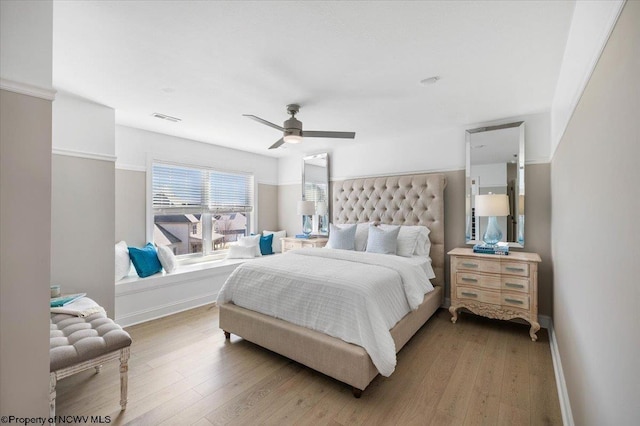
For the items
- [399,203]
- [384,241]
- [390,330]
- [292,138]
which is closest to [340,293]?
[390,330]

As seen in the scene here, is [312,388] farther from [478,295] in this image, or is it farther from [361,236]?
[361,236]

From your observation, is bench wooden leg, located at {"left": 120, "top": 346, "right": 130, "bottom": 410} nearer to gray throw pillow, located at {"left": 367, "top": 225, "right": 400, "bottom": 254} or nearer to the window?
the window

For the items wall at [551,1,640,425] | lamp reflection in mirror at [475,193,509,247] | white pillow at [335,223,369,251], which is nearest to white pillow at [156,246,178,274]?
white pillow at [335,223,369,251]

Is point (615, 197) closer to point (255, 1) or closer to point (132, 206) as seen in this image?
point (255, 1)

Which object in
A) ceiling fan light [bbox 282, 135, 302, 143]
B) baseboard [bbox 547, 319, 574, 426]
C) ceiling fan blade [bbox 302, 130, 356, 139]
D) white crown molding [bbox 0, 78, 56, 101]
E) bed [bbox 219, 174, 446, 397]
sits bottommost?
baseboard [bbox 547, 319, 574, 426]

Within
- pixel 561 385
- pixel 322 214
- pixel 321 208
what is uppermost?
pixel 321 208

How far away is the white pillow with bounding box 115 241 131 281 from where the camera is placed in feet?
10.9

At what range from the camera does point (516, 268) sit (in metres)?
2.92

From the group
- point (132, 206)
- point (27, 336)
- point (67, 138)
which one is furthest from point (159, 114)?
point (27, 336)

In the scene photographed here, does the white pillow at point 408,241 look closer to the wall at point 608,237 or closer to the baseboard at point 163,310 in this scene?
the wall at point 608,237

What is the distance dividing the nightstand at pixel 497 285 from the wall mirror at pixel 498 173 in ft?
1.27

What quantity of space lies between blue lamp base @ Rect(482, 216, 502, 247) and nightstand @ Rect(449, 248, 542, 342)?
10.4 inches

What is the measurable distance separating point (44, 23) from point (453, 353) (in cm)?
368

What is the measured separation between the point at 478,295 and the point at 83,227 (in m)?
4.33
